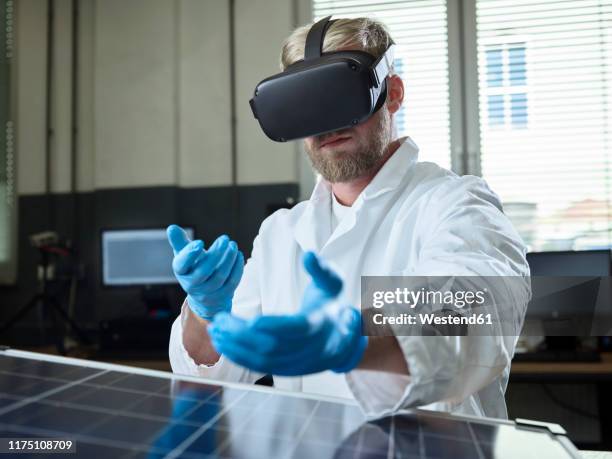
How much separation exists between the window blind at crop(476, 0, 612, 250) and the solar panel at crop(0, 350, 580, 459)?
8.64 feet

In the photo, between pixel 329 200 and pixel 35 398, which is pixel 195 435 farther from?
pixel 329 200

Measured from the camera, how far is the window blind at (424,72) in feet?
10.6

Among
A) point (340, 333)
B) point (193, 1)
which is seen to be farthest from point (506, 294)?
point (193, 1)

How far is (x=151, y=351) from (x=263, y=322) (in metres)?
2.36

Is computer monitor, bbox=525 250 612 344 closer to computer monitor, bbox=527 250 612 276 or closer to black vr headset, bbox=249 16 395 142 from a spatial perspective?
computer monitor, bbox=527 250 612 276

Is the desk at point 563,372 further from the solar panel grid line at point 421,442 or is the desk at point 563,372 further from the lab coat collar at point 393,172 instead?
the solar panel grid line at point 421,442

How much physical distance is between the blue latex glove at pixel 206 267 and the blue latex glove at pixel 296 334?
0.37m

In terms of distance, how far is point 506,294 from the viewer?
0.80 m

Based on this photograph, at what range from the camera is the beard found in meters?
1.24

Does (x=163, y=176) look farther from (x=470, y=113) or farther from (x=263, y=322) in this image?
(x=263, y=322)

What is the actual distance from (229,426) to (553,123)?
2970mm

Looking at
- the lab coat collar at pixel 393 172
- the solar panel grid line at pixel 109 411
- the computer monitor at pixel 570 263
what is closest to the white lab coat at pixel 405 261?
the lab coat collar at pixel 393 172

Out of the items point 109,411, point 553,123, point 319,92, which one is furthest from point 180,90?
point 109,411

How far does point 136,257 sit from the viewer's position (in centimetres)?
305
